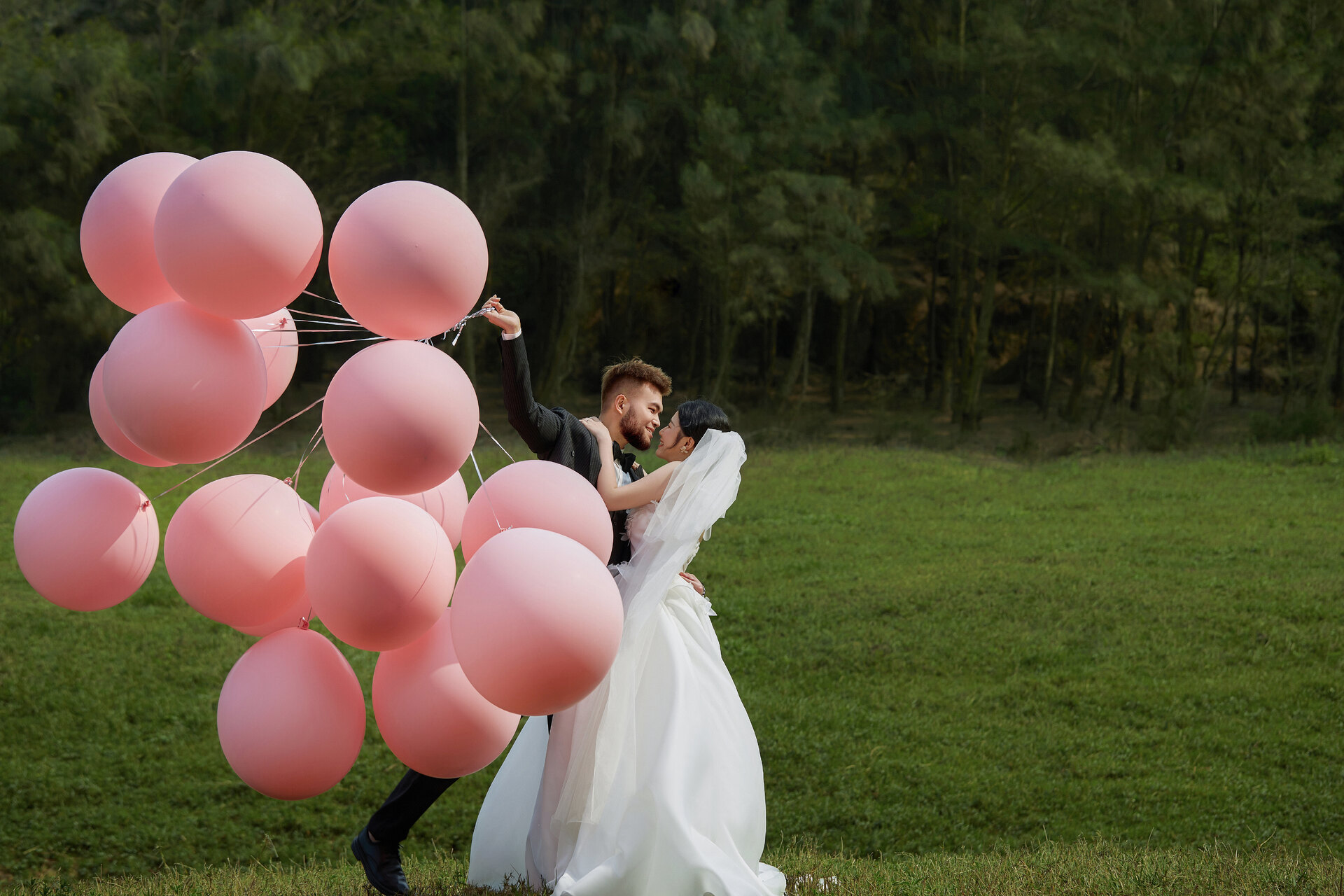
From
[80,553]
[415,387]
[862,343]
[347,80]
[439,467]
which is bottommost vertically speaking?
[862,343]

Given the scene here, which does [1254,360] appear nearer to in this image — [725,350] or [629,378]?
[725,350]

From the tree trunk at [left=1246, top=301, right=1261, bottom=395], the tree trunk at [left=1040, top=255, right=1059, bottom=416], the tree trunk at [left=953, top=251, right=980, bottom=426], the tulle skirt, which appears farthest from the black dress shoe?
the tree trunk at [left=1246, top=301, right=1261, bottom=395]

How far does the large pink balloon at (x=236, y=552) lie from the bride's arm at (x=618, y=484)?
1.03 meters

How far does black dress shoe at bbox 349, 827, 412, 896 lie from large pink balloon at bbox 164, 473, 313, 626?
3.22 ft

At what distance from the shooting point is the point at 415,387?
264 centimetres

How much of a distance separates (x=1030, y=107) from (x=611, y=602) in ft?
61.1

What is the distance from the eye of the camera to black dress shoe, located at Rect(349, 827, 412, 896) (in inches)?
140

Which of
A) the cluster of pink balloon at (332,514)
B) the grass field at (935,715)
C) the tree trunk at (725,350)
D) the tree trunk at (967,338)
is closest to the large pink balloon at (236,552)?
the cluster of pink balloon at (332,514)

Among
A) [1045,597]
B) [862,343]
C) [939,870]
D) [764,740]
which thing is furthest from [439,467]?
[862,343]

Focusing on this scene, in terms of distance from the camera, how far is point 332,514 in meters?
2.88

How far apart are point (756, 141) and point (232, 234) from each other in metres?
17.4

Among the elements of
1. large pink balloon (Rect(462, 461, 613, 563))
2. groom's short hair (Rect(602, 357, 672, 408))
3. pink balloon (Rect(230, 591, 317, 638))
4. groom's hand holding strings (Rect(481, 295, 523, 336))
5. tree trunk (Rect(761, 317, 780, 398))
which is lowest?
tree trunk (Rect(761, 317, 780, 398))

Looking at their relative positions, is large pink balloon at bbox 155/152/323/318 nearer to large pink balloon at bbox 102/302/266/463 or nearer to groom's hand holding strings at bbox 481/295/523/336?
large pink balloon at bbox 102/302/266/463

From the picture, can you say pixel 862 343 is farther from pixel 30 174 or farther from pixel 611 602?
pixel 611 602
